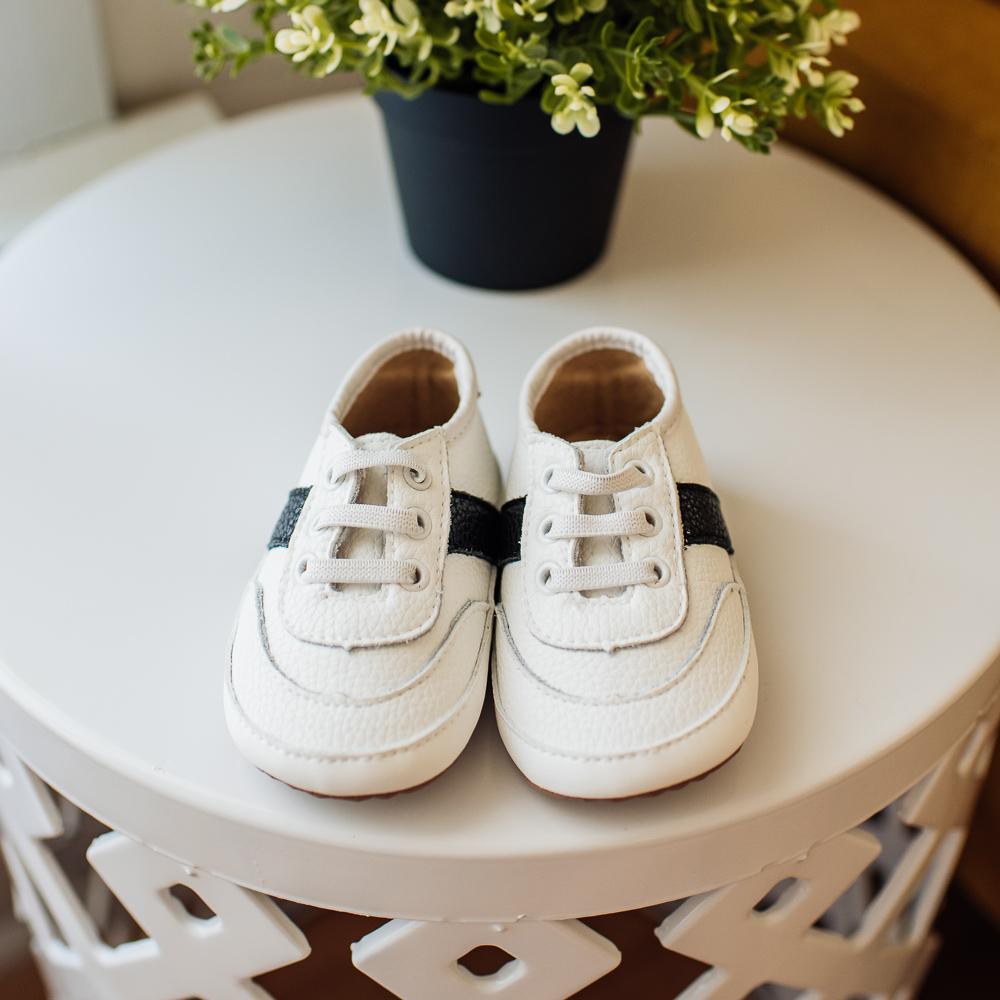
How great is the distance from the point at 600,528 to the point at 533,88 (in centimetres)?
32

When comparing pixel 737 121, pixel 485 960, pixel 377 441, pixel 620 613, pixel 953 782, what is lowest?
pixel 485 960

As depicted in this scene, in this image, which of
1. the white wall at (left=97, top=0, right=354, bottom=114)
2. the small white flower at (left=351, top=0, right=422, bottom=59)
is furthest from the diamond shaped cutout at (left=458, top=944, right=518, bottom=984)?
the white wall at (left=97, top=0, right=354, bottom=114)

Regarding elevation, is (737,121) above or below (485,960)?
above

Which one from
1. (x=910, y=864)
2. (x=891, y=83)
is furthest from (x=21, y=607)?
(x=891, y=83)

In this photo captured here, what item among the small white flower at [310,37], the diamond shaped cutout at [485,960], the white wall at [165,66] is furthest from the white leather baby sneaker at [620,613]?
the white wall at [165,66]

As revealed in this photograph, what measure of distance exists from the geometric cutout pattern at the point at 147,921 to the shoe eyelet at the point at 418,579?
6.4 inches

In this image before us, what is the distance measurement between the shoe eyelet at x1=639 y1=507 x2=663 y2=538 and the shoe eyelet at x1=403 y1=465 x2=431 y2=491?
4.1 inches

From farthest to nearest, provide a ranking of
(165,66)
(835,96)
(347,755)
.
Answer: (165,66)
(835,96)
(347,755)

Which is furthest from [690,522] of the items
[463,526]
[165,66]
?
[165,66]

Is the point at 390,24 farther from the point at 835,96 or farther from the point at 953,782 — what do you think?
the point at 953,782

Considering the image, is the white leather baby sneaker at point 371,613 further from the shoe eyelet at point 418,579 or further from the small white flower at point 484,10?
the small white flower at point 484,10

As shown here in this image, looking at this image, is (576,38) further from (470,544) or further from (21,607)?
(21,607)

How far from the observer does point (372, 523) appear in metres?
0.50

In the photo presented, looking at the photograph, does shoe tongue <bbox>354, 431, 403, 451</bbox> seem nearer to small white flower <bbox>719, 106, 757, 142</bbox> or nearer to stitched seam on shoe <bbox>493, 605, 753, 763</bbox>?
stitched seam on shoe <bbox>493, 605, 753, 763</bbox>
